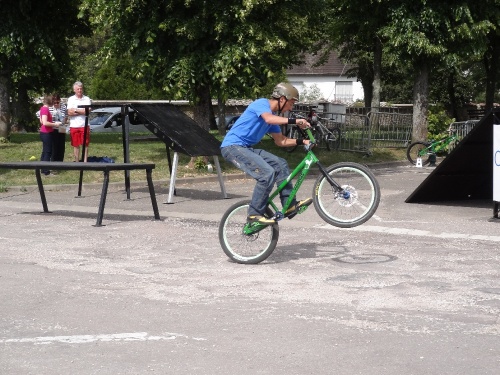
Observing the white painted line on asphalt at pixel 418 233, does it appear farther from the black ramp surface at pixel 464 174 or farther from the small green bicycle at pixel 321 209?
the small green bicycle at pixel 321 209

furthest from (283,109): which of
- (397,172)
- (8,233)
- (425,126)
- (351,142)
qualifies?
(425,126)

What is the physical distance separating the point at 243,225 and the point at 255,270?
1.96 ft

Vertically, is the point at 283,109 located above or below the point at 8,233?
above

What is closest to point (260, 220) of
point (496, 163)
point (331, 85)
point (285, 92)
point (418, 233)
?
point (285, 92)

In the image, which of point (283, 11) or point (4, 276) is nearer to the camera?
point (4, 276)

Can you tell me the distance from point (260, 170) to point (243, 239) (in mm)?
740

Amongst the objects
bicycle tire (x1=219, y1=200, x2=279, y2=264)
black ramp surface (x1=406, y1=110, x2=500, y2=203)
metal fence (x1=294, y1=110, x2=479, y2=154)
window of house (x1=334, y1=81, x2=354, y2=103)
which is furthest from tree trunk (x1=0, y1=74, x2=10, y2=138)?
window of house (x1=334, y1=81, x2=354, y2=103)

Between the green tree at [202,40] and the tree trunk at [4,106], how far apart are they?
6598 millimetres

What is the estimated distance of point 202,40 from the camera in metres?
21.9

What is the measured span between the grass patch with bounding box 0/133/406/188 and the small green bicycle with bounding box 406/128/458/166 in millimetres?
Answer: 844

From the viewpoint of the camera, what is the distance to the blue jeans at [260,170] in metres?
10.1

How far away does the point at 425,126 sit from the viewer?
104ft

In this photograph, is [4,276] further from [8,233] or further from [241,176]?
[241,176]

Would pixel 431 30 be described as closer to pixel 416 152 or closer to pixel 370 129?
pixel 370 129
